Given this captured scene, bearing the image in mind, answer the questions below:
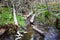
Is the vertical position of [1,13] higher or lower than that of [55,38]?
higher

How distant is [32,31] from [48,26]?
1825 millimetres

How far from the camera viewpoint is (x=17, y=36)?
10352 mm

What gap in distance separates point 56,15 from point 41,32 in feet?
9.93

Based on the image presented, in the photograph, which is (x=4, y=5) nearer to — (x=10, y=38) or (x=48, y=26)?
(x=48, y=26)

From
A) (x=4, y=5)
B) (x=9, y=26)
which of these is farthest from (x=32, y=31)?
(x=4, y=5)

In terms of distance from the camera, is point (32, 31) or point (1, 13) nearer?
point (32, 31)

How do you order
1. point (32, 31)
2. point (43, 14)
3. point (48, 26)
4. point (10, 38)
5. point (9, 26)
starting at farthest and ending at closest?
point (43, 14)
point (48, 26)
point (32, 31)
point (9, 26)
point (10, 38)

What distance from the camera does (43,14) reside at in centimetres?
1420

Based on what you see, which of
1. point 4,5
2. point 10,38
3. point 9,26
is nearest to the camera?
point 10,38

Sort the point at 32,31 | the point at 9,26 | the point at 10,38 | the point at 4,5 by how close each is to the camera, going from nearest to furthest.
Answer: the point at 10,38, the point at 9,26, the point at 32,31, the point at 4,5

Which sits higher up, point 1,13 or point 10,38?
point 1,13

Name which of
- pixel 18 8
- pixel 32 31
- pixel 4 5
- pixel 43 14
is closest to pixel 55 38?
pixel 32 31

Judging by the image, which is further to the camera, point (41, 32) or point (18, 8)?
point (18, 8)

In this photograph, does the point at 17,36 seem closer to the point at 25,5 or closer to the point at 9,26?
the point at 9,26
